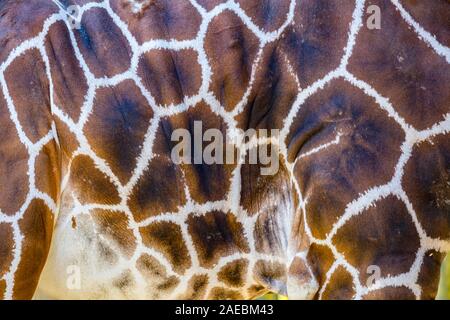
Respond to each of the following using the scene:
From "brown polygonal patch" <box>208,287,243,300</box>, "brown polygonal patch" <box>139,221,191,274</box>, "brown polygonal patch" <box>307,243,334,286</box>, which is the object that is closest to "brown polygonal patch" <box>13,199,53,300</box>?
"brown polygonal patch" <box>139,221,191,274</box>

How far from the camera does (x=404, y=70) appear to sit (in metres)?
1.79

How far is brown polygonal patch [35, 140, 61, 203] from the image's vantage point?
191 cm

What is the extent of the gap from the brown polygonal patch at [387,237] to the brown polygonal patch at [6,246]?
2.84 ft

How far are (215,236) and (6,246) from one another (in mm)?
540

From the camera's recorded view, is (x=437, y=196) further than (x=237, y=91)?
No

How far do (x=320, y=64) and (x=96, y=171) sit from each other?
0.63 m

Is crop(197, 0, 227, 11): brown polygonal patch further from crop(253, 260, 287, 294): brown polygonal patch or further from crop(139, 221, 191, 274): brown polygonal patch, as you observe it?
crop(253, 260, 287, 294): brown polygonal patch

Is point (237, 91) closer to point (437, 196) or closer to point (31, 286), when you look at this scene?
point (437, 196)

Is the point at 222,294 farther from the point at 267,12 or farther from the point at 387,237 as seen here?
the point at 267,12

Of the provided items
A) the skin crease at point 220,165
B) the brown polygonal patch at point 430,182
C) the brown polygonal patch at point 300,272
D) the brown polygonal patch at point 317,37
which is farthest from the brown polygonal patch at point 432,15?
the brown polygonal patch at point 300,272

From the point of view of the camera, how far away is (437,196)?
69.4 inches

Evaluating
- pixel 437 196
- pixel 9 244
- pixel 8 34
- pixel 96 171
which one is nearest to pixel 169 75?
pixel 96 171
